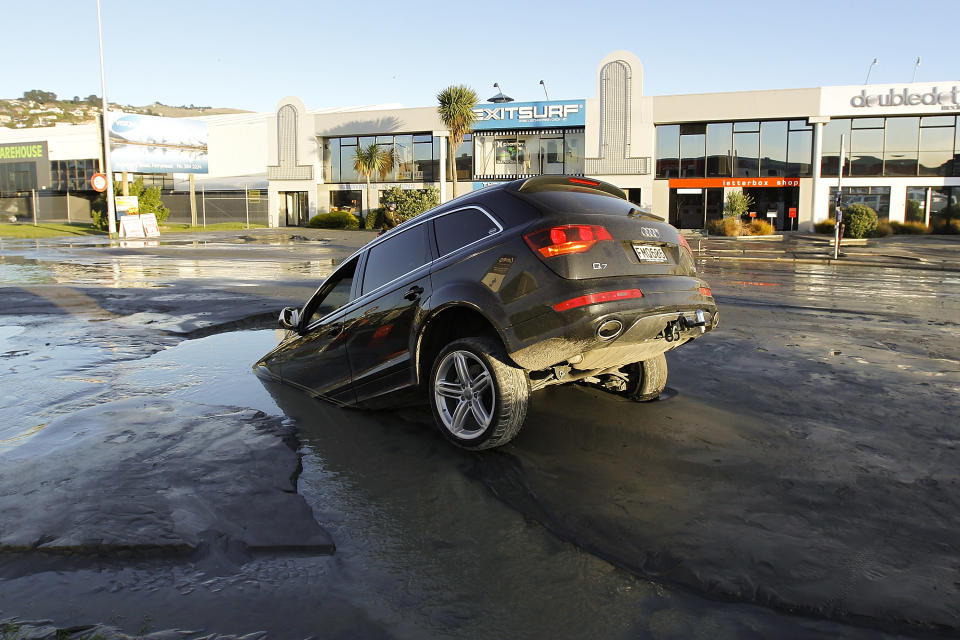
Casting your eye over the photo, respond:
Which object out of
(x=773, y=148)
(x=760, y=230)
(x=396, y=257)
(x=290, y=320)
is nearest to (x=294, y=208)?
(x=773, y=148)

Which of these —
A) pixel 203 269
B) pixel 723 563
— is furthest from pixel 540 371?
pixel 203 269

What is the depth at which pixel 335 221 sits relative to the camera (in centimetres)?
5062

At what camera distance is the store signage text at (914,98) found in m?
40.8

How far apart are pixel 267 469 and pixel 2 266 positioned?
19.9 meters

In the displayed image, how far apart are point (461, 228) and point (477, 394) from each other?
117 centimetres

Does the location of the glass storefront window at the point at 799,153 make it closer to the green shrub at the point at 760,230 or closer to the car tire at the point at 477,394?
the green shrub at the point at 760,230

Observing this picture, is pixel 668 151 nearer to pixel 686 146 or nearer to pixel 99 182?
pixel 686 146

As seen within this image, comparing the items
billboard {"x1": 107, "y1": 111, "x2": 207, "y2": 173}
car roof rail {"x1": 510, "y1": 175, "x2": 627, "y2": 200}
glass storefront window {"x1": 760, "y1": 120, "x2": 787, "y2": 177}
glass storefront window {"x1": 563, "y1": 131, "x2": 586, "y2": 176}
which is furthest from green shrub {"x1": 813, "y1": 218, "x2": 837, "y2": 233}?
billboard {"x1": 107, "y1": 111, "x2": 207, "y2": 173}

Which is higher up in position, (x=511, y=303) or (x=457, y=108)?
(x=457, y=108)

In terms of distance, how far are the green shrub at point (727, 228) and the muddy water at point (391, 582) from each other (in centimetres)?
3612

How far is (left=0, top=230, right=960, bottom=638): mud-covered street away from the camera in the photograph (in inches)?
116

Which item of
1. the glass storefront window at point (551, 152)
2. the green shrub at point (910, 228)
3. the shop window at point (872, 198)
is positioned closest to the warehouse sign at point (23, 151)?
the glass storefront window at point (551, 152)

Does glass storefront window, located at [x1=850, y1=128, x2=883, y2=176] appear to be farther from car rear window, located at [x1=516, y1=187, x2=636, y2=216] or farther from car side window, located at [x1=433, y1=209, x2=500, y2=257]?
car side window, located at [x1=433, y1=209, x2=500, y2=257]

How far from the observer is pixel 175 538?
3.57m
